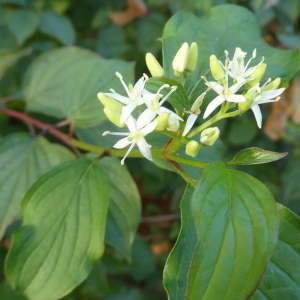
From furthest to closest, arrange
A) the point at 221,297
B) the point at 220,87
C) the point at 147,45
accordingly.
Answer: the point at 147,45 → the point at 220,87 → the point at 221,297

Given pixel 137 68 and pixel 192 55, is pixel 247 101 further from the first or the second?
pixel 137 68

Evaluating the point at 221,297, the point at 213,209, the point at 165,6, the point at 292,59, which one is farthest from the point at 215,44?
the point at 165,6

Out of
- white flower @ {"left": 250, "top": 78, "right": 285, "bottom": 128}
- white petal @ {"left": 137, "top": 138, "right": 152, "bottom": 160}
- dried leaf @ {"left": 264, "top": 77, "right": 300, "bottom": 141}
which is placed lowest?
dried leaf @ {"left": 264, "top": 77, "right": 300, "bottom": 141}

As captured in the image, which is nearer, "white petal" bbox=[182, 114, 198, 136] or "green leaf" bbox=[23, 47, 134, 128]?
"white petal" bbox=[182, 114, 198, 136]

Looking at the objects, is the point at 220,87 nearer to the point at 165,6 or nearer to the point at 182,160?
the point at 182,160

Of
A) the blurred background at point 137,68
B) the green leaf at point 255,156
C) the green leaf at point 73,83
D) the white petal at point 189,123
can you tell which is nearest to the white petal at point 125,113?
the white petal at point 189,123

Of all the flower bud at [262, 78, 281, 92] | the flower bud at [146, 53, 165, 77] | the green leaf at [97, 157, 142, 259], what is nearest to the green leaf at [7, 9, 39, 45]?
the green leaf at [97, 157, 142, 259]

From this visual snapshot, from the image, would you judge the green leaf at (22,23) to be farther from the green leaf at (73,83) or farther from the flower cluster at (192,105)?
the flower cluster at (192,105)

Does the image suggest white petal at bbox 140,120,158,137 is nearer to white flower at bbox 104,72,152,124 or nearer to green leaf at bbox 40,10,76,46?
white flower at bbox 104,72,152,124
